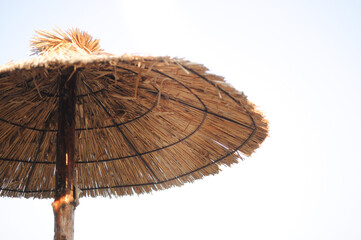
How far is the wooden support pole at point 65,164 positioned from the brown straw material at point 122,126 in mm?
124

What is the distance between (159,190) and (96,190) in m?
0.61

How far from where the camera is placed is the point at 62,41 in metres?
2.79

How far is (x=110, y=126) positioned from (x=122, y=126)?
11 centimetres

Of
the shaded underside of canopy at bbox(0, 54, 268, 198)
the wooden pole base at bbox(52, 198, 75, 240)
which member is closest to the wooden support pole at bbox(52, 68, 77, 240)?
the wooden pole base at bbox(52, 198, 75, 240)

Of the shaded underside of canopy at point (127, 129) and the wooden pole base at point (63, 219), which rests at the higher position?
the shaded underside of canopy at point (127, 129)

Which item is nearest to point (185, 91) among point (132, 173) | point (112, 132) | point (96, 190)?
point (112, 132)

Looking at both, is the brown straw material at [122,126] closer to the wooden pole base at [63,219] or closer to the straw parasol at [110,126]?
the straw parasol at [110,126]

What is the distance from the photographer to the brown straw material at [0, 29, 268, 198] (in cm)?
250

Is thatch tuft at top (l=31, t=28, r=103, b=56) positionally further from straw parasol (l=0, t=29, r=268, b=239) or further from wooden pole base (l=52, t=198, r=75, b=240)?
wooden pole base (l=52, t=198, r=75, b=240)

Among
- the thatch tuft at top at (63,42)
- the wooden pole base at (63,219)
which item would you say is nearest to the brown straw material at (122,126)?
the thatch tuft at top at (63,42)

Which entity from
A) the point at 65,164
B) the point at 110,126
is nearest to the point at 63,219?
the point at 65,164

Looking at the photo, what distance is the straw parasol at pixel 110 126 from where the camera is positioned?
2.41 m

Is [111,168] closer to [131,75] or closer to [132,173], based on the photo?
[132,173]

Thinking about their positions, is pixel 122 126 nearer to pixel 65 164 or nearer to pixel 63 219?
pixel 65 164
